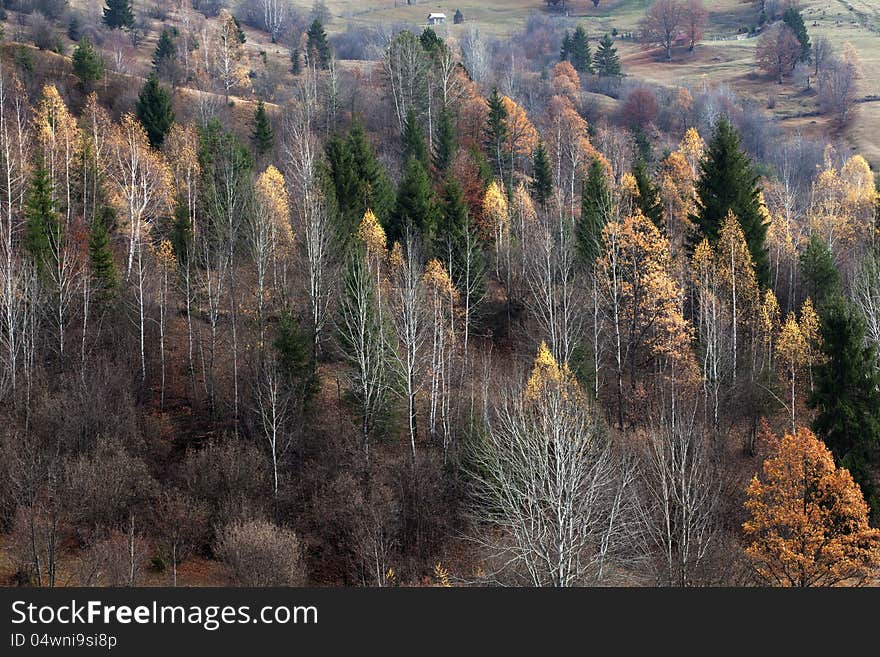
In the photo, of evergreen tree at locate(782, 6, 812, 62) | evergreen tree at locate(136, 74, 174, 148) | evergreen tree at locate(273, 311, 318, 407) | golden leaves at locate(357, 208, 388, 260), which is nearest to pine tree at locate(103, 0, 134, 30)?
evergreen tree at locate(136, 74, 174, 148)

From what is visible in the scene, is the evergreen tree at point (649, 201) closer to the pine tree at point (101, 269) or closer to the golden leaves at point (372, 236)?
the golden leaves at point (372, 236)

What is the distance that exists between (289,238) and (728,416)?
84.9ft

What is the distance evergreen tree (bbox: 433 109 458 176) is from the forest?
47 centimetres

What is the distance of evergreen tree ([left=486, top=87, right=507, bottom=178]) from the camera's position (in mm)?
72062

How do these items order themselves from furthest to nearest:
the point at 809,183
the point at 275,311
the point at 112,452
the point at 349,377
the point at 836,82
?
the point at 836,82, the point at 809,183, the point at 275,311, the point at 349,377, the point at 112,452

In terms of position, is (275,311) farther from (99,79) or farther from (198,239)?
(99,79)

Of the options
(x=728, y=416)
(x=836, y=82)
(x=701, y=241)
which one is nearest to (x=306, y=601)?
(x=728, y=416)

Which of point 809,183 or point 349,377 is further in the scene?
point 809,183

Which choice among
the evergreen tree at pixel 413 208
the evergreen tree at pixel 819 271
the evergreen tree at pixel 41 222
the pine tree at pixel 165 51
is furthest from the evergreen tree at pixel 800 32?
the evergreen tree at pixel 41 222

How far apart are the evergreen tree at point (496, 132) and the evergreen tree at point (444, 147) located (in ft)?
16.7

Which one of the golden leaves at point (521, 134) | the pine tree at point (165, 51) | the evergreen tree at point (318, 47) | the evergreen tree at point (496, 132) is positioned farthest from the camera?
the evergreen tree at point (318, 47)

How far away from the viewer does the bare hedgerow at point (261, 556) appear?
29.3 metres

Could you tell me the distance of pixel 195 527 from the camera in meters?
33.4

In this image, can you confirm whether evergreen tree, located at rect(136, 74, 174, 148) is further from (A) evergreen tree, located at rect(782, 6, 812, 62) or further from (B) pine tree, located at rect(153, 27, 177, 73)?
(A) evergreen tree, located at rect(782, 6, 812, 62)
